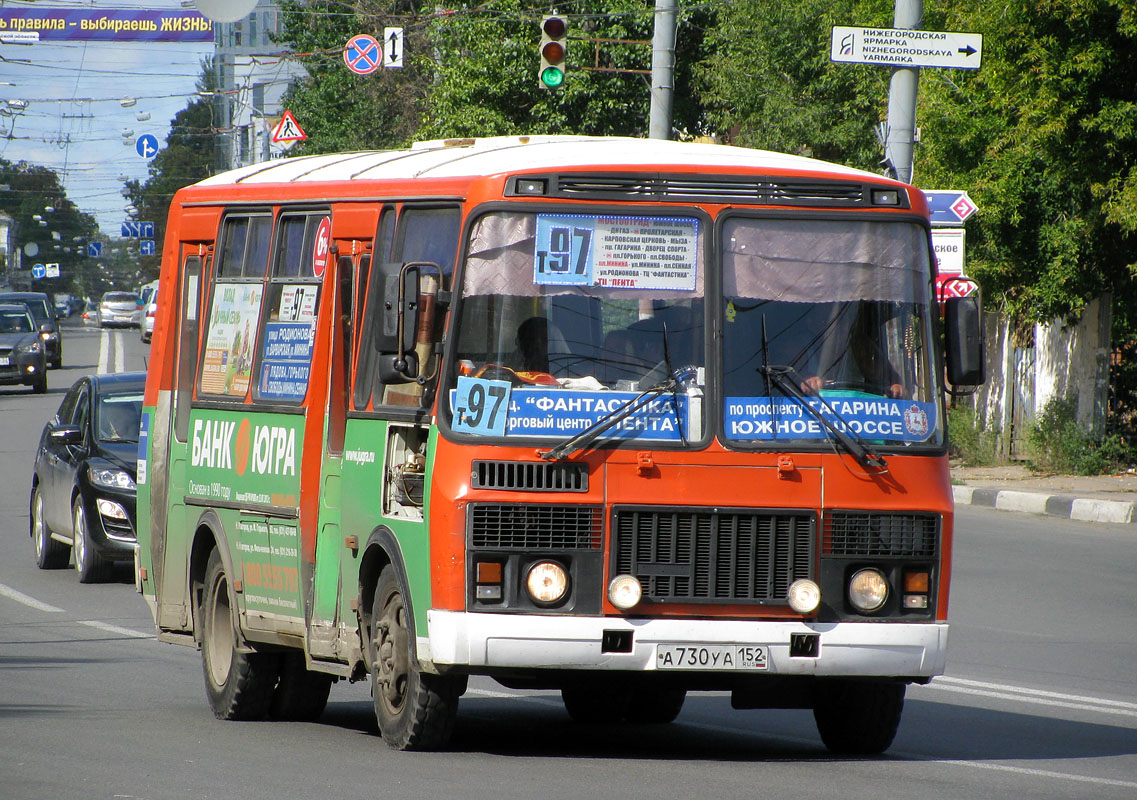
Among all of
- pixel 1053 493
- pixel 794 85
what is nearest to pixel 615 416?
pixel 1053 493

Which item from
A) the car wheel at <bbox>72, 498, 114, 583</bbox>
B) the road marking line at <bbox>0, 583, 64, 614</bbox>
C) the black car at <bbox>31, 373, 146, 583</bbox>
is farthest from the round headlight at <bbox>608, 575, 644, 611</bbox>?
the car wheel at <bbox>72, 498, 114, 583</bbox>

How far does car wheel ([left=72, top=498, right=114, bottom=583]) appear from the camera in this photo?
49.1 ft

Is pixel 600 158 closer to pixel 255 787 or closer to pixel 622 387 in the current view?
pixel 622 387

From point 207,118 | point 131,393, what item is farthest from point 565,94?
point 207,118

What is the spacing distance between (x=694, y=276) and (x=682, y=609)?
1320mm

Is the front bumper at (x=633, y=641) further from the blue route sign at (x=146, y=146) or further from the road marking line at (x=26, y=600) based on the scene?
the blue route sign at (x=146, y=146)

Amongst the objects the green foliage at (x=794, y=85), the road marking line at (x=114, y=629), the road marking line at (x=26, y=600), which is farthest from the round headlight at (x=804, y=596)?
the green foliage at (x=794, y=85)

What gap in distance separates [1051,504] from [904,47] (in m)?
6.45

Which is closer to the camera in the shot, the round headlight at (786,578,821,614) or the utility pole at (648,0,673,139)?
the round headlight at (786,578,821,614)

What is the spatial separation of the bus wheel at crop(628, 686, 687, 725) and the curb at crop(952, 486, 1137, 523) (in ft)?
30.8

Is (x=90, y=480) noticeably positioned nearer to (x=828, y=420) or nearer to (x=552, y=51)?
(x=552, y=51)

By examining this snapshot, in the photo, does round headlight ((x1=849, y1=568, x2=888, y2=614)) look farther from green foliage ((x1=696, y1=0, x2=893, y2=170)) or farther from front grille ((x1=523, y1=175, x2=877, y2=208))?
green foliage ((x1=696, y1=0, x2=893, y2=170))

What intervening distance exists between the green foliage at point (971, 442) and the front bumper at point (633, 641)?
16956mm

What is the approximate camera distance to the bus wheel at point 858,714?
25.7 ft
